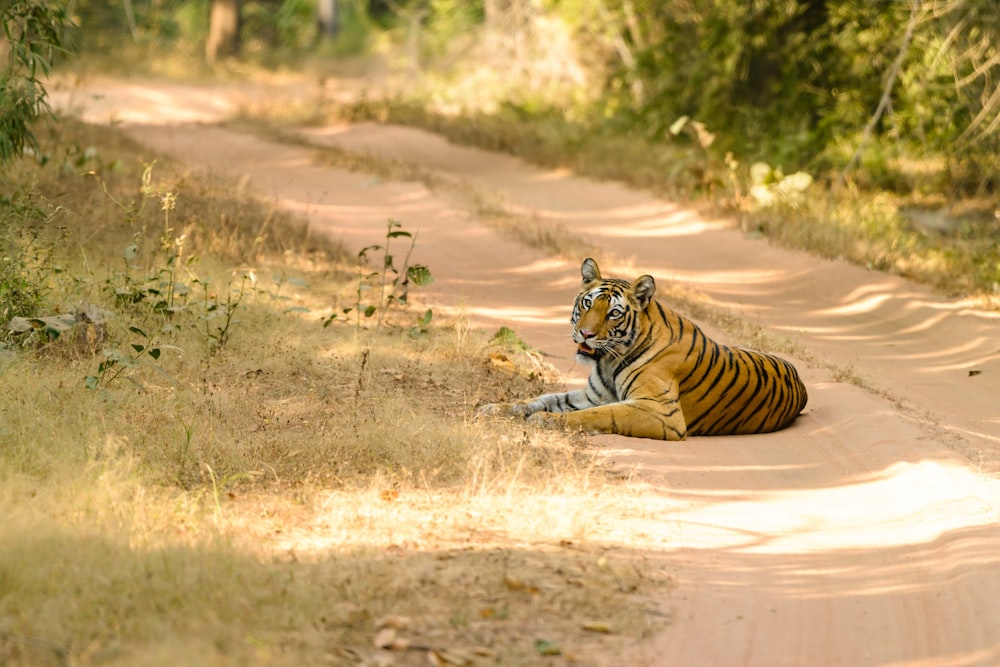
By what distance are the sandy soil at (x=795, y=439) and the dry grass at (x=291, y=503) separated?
429 mm

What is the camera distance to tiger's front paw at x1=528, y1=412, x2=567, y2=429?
741 centimetres

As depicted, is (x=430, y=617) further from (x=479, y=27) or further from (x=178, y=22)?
(x=178, y=22)

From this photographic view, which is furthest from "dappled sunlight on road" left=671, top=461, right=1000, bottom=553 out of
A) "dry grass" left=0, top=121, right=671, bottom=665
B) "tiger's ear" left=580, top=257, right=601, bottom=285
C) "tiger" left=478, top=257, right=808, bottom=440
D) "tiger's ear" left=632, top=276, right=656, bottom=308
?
"tiger's ear" left=580, top=257, right=601, bottom=285

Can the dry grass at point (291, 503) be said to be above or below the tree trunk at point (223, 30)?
below

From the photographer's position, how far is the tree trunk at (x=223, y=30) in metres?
32.0

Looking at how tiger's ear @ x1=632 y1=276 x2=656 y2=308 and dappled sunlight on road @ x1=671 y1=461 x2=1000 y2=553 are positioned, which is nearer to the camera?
dappled sunlight on road @ x1=671 y1=461 x2=1000 y2=553

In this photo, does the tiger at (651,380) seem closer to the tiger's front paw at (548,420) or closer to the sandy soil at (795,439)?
the tiger's front paw at (548,420)

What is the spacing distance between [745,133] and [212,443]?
13.3 m

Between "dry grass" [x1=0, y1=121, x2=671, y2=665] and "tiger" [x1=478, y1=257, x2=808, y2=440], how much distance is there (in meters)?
0.54

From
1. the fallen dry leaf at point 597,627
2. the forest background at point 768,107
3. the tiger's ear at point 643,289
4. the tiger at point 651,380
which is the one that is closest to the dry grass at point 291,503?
the fallen dry leaf at point 597,627

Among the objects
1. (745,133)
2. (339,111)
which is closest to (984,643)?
(745,133)

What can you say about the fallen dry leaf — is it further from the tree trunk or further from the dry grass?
the tree trunk

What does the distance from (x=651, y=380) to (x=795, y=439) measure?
104 cm

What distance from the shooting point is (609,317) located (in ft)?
25.2
